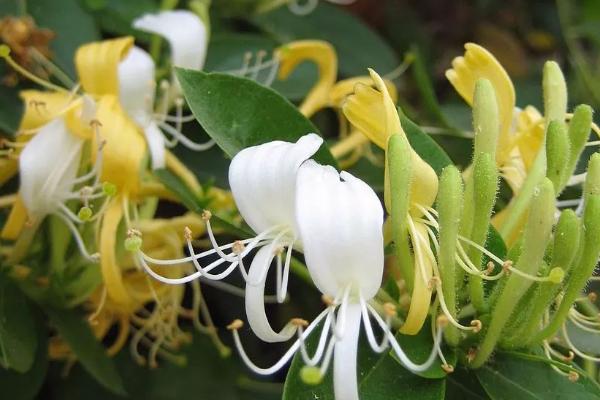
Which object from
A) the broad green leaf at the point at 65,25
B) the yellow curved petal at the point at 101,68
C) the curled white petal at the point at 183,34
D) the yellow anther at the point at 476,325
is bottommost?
the broad green leaf at the point at 65,25

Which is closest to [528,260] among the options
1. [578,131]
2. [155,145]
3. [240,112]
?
[578,131]

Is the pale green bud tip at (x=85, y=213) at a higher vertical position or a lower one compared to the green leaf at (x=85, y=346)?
higher

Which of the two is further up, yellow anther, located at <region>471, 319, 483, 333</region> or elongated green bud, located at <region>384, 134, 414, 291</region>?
elongated green bud, located at <region>384, 134, 414, 291</region>

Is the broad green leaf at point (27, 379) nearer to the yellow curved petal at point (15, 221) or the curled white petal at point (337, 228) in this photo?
the yellow curved petal at point (15, 221)

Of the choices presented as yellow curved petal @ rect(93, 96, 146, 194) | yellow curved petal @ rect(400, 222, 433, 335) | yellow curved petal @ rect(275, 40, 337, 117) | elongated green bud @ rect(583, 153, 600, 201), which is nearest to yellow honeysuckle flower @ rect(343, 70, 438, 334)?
yellow curved petal @ rect(400, 222, 433, 335)

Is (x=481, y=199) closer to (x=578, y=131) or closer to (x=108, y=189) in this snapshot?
(x=578, y=131)

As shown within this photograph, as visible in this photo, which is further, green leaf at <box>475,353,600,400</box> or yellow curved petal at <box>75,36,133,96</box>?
yellow curved petal at <box>75,36,133,96</box>

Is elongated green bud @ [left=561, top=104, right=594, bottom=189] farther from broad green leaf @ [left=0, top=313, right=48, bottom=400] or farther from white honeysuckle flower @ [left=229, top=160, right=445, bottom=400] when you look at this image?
broad green leaf @ [left=0, top=313, right=48, bottom=400]

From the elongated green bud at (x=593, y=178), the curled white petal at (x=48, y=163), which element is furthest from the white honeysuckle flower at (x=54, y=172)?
the elongated green bud at (x=593, y=178)
